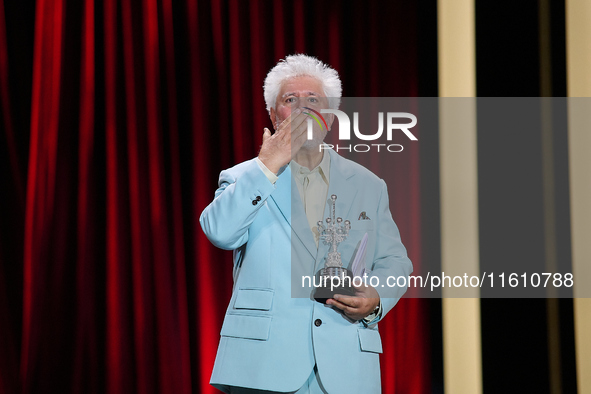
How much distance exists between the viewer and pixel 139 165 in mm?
2627

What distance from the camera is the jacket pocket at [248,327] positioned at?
1415 millimetres

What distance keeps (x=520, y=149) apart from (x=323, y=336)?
146 centimetres

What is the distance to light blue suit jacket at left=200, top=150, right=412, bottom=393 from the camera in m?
1.40

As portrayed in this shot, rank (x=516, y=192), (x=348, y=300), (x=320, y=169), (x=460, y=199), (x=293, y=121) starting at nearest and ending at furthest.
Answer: (x=348, y=300) < (x=293, y=121) < (x=320, y=169) < (x=516, y=192) < (x=460, y=199)

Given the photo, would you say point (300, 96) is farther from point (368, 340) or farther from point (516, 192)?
point (516, 192)

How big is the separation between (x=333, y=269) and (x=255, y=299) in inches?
7.6

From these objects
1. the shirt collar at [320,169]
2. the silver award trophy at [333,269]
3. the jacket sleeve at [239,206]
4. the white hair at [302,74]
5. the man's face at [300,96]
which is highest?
the white hair at [302,74]

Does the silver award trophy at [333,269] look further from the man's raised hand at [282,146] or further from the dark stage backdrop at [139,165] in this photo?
the dark stage backdrop at [139,165]

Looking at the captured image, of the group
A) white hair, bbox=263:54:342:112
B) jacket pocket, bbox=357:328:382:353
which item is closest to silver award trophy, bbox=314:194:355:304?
jacket pocket, bbox=357:328:382:353

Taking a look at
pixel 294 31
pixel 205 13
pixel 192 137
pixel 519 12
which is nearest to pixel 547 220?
pixel 519 12

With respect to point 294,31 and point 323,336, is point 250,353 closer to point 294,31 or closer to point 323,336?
point 323,336

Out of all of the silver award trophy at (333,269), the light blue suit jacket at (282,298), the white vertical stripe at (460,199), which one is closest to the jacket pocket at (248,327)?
the light blue suit jacket at (282,298)

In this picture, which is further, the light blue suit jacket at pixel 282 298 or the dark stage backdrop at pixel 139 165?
the dark stage backdrop at pixel 139 165

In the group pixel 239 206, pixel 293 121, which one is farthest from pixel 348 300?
pixel 293 121
